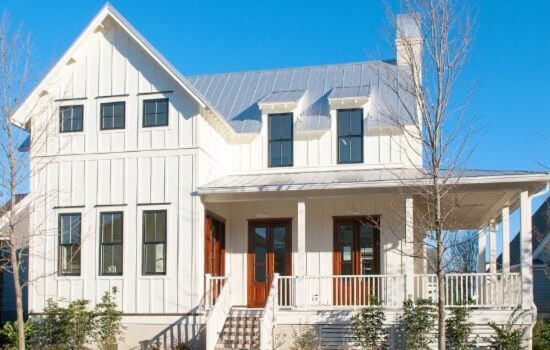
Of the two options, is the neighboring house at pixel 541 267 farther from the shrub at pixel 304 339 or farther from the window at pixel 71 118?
the window at pixel 71 118

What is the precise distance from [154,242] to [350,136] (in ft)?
20.4

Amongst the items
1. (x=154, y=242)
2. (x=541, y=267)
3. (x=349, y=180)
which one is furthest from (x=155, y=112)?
(x=541, y=267)

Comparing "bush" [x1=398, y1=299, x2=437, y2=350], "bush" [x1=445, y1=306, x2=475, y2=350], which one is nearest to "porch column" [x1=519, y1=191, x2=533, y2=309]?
"bush" [x1=445, y1=306, x2=475, y2=350]

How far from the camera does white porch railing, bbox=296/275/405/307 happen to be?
1809 centimetres

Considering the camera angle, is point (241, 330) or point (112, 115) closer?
point (241, 330)

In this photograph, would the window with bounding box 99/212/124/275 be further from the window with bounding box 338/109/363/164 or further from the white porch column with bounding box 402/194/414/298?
the white porch column with bounding box 402/194/414/298

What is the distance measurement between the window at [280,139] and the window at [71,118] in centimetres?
533

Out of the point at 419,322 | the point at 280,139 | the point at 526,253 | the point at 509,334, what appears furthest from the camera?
the point at 280,139

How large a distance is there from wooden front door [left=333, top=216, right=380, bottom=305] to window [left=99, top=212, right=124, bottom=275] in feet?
18.9

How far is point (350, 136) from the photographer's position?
20.7 m

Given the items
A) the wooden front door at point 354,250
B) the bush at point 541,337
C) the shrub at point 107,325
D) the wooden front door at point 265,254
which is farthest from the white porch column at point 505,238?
the shrub at point 107,325

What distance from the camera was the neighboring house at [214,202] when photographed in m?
17.8

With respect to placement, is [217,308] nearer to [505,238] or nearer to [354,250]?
[354,250]

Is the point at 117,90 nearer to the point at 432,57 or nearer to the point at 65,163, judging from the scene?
the point at 65,163
